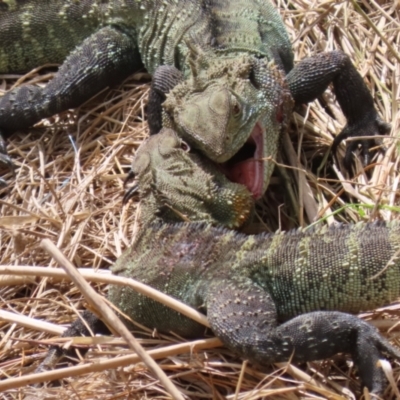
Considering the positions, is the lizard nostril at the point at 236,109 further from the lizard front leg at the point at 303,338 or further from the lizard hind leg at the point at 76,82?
the lizard hind leg at the point at 76,82

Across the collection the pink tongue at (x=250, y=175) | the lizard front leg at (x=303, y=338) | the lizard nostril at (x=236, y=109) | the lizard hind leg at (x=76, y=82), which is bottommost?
the lizard front leg at (x=303, y=338)

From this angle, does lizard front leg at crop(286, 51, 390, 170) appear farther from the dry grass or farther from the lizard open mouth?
the lizard open mouth

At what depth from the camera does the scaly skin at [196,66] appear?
11.0 ft

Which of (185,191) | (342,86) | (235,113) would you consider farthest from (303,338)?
(342,86)

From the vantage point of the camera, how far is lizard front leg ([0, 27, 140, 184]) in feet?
13.7

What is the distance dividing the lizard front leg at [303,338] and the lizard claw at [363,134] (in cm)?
126

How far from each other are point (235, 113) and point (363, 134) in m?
0.78

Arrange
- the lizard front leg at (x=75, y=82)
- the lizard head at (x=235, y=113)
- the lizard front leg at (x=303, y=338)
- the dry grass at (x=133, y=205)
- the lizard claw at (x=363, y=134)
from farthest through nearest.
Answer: the lizard front leg at (x=75, y=82) → the lizard claw at (x=363, y=134) → the lizard head at (x=235, y=113) → the dry grass at (x=133, y=205) → the lizard front leg at (x=303, y=338)

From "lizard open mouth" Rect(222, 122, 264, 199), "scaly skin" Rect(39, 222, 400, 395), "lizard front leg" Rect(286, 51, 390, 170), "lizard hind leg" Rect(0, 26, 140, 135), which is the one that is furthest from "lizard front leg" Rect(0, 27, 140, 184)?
"scaly skin" Rect(39, 222, 400, 395)

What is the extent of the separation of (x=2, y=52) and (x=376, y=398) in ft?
10.2

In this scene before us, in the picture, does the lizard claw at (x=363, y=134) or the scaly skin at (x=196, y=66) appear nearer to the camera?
the scaly skin at (x=196, y=66)

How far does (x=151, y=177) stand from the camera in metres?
3.16

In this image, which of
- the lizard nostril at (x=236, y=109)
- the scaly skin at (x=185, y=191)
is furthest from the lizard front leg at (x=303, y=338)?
the lizard nostril at (x=236, y=109)

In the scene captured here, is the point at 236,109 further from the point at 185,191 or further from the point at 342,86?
the point at 342,86
